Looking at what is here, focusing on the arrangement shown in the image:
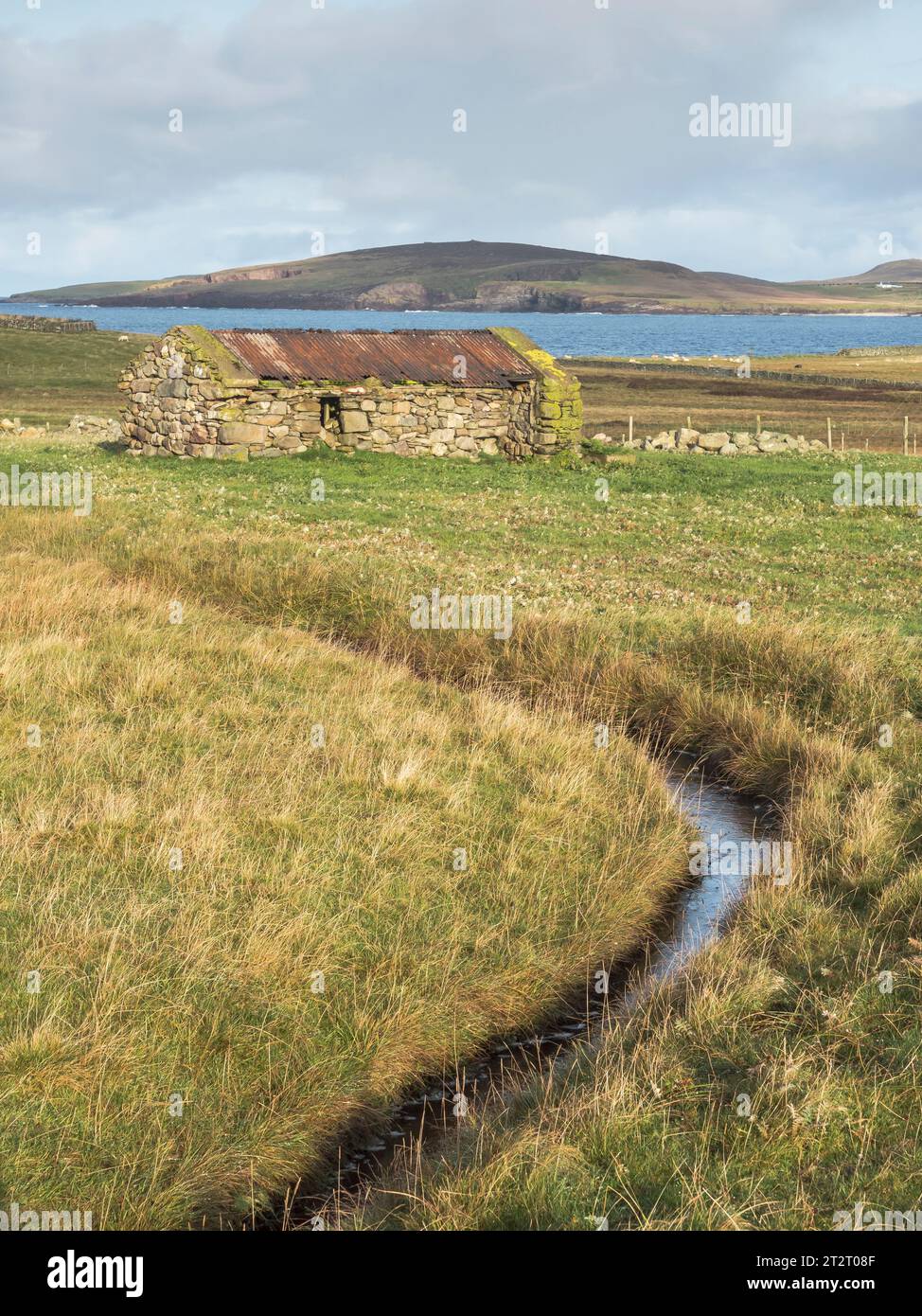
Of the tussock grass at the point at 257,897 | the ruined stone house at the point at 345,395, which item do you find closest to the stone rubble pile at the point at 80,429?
the ruined stone house at the point at 345,395

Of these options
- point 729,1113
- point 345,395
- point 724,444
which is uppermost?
point 345,395

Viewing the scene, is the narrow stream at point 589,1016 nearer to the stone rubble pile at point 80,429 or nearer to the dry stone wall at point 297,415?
the dry stone wall at point 297,415

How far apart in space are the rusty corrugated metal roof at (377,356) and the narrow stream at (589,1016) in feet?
72.8

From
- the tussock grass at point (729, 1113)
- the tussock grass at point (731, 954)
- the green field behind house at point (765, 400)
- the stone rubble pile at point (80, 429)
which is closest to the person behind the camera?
the tussock grass at point (729, 1113)

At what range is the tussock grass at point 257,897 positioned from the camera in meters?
6.07

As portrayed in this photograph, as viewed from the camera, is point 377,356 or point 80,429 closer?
point 377,356

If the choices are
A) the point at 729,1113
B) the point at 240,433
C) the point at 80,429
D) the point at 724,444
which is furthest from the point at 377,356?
the point at 729,1113

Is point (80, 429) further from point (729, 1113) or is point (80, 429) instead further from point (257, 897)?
point (729, 1113)

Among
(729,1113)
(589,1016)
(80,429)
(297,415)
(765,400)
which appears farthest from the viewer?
(765,400)

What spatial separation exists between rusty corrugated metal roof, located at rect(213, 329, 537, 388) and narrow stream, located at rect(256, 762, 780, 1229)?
22200 mm

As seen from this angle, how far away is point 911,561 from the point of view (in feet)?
65.9

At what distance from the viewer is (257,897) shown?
26.5 feet

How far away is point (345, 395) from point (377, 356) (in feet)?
6.47
